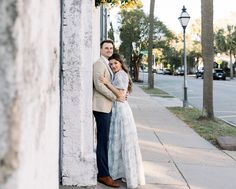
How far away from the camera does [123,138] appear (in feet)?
18.1

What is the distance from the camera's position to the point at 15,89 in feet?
4.44

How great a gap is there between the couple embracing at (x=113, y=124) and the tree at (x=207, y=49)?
853cm

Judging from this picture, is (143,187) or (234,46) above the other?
(234,46)

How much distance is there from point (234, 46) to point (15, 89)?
2703 inches

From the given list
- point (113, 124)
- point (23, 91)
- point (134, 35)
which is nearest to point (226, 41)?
point (134, 35)

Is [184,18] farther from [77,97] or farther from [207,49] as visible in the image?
[77,97]

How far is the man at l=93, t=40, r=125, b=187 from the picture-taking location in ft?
17.9

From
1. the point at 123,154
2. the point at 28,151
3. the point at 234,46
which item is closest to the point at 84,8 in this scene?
the point at 123,154

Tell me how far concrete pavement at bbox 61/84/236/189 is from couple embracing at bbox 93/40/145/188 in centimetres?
24

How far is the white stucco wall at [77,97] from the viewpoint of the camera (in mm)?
5203

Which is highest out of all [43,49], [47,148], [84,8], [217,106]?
[84,8]

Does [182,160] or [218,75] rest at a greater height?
[218,75]

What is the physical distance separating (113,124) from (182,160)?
8.90 ft

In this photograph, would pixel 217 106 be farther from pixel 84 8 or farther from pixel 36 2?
pixel 36 2
